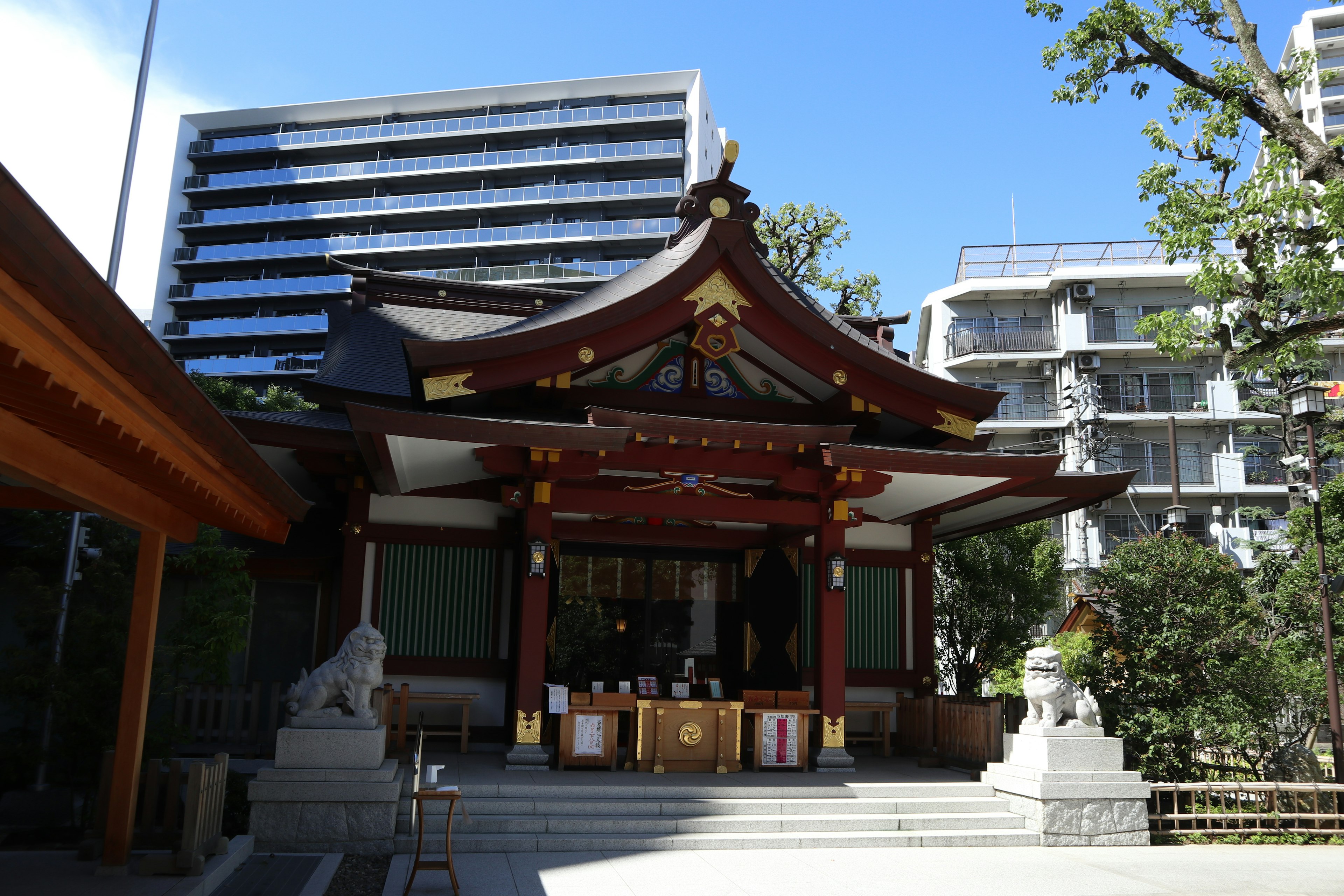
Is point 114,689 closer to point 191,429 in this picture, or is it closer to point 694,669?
point 191,429

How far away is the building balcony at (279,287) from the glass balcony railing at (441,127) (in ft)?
30.7

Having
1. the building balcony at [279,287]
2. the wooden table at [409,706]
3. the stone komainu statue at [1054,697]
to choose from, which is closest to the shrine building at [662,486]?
the wooden table at [409,706]

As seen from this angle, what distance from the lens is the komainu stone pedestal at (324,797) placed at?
754 centimetres

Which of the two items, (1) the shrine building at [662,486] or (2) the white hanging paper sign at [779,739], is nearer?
(1) the shrine building at [662,486]

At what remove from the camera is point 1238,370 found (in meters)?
9.77

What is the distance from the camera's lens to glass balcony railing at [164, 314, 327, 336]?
56500mm

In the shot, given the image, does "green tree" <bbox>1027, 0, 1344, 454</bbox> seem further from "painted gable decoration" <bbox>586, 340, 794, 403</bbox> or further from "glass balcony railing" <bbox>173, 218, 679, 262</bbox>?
"glass balcony railing" <bbox>173, 218, 679, 262</bbox>

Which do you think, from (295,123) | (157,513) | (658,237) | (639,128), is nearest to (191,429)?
(157,513)

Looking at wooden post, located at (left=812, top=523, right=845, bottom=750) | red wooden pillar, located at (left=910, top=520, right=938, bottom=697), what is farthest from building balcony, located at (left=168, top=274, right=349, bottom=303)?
wooden post, located at (left=812, top=523, right=845, bottom=750)

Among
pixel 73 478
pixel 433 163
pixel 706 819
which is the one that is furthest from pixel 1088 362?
pixel 433 163

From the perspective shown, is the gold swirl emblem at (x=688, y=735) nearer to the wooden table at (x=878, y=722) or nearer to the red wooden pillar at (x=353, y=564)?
the wooden table at (x=878, y=722)

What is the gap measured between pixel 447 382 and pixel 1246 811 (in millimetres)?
9543

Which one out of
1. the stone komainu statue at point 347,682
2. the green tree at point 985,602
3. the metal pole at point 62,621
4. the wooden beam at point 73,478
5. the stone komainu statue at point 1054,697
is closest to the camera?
the wooden beam at point 73,478

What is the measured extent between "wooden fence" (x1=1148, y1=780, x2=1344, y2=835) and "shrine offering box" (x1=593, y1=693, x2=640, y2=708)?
5.25m
